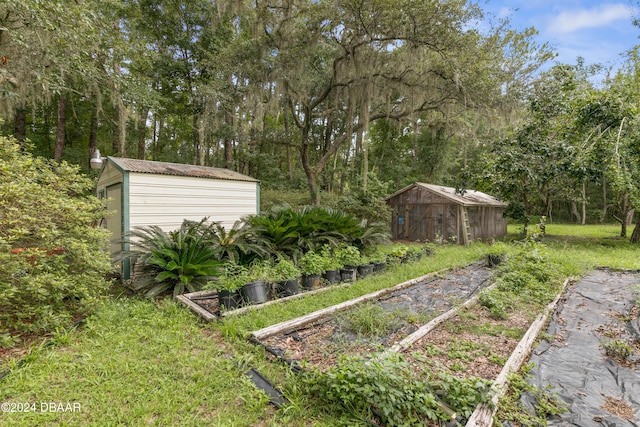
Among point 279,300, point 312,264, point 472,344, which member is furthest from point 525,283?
point 279,300

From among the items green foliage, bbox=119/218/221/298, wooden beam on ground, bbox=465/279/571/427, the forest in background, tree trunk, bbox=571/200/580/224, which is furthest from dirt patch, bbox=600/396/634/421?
tree trunk, bbox=571/200/580/224

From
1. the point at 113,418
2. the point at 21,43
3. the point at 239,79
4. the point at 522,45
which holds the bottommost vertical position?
the point at 113,418

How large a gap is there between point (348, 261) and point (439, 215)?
6.67m

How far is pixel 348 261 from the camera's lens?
4617 mm

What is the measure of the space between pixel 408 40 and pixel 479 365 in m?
7.27

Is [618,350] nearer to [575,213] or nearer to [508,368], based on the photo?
[508,368]

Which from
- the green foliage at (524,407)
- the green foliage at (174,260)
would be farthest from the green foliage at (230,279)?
the green foliage at (524,407)

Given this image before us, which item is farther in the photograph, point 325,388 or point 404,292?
point 404,292

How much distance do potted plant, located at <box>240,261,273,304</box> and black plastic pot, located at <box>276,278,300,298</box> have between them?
175 millimetres

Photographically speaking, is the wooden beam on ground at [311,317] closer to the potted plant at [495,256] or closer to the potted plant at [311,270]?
the potted plant at [311,270]

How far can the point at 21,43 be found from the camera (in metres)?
4.61

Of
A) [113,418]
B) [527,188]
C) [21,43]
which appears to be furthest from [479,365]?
[527,188]

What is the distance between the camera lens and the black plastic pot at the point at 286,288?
144 inches

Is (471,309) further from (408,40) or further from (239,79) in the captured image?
(239,79)
